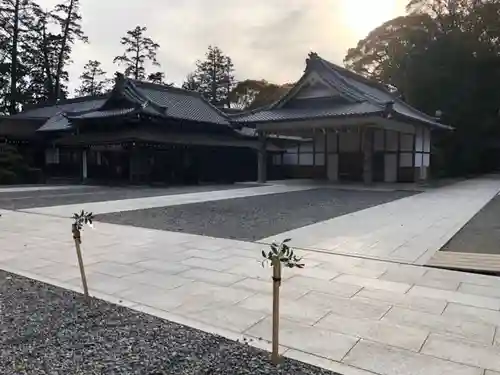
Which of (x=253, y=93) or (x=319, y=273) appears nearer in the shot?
(x=319, y=273)

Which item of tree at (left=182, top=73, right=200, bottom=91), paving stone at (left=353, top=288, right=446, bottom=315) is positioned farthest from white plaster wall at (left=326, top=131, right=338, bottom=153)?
tree at (left=182, top=73, right=200, bottom=91)

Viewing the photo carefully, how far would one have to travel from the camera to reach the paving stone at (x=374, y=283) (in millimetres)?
3988

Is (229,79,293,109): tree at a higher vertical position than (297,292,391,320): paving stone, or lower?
higher

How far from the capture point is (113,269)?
15.4ft

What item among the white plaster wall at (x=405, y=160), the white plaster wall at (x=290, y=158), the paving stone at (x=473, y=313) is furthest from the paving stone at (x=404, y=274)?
the white plaster wall at (x=290, y=158)

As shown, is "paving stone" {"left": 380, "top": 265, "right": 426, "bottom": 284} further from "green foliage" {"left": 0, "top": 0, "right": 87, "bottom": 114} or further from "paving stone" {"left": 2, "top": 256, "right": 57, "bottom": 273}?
"green foliage" {"left": 0, "top": 0, "right": 87, "bottom": 114}

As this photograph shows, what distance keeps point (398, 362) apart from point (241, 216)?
21.7 ft

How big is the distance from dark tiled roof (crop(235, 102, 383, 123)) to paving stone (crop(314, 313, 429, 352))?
1358cm

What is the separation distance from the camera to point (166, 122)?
2036cm

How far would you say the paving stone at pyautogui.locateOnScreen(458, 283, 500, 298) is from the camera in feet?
12.4

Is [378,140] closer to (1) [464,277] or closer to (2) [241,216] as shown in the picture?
(2) [241,216]

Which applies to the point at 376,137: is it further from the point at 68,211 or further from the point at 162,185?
the point at 68,211

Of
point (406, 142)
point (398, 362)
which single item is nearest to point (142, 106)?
point (406, 142)

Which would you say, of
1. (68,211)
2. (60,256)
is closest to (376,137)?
(68,211)
